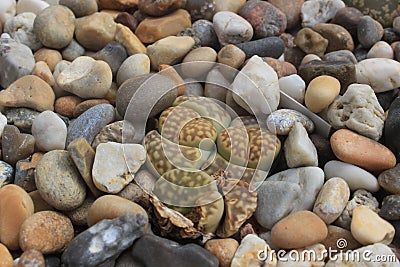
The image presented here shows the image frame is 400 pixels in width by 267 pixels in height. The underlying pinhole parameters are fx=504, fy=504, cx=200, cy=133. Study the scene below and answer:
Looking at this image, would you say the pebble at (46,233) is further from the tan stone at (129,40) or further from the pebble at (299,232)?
the tan stone at (129,40)

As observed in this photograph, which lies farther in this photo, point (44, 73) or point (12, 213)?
point (44, 73)

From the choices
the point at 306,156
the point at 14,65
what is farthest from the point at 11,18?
the point at 306,156

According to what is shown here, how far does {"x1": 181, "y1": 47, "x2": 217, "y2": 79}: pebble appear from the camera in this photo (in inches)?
64.9

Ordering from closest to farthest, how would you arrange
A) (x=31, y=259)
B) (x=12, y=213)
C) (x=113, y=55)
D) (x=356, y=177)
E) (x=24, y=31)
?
(x=31, y=259)
(x=12, y=213)
(x=356, y=177)
(x=113, y=55)
(x=24, y=31)

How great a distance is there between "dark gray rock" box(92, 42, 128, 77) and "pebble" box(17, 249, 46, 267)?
0.73 m

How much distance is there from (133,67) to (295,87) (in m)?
Result: 0.52

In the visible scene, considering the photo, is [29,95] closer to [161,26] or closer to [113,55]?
[113,55]

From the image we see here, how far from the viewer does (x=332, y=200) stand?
1.27m

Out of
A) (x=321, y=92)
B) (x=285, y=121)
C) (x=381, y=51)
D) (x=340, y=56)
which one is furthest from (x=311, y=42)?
(x=285, y=121)

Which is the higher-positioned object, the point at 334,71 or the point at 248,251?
the point at 334,71

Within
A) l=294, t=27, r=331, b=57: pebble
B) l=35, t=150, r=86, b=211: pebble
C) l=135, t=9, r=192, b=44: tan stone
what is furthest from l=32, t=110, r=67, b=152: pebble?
l=294, t=27, r=331, b=57: pebble

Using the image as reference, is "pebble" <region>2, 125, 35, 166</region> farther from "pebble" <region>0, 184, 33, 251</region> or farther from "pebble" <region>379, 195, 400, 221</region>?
"pebble" <region>379, 195, 400, 221</region>

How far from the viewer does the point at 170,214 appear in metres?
1.24

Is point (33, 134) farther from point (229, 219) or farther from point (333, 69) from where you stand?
point (333, 69)
